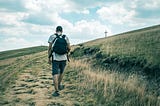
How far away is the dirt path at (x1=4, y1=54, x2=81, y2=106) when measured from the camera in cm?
1264

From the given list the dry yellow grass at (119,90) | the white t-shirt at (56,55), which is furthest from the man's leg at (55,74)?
the dry yellow grass at (119,90)

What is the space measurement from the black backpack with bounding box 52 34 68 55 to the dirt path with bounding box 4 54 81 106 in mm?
1774

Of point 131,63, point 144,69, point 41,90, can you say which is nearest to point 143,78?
point 144,69

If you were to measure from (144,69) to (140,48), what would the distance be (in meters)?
4.55

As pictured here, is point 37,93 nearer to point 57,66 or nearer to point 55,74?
point 55,74

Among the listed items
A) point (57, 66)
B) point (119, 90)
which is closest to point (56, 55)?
point (57, 66)

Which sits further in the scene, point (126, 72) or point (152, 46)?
point (152, 46)

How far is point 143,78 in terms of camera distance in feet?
51.9

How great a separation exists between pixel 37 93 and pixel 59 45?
2332 mm

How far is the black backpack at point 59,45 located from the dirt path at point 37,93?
1.77 metres

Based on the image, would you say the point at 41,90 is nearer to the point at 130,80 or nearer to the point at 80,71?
the point at 130,80

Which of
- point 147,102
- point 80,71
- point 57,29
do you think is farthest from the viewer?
point 80,71

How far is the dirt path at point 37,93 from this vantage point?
1264 cm

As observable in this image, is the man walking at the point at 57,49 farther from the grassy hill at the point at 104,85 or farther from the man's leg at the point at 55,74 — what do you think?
the grassy hill at the point at 104,85
